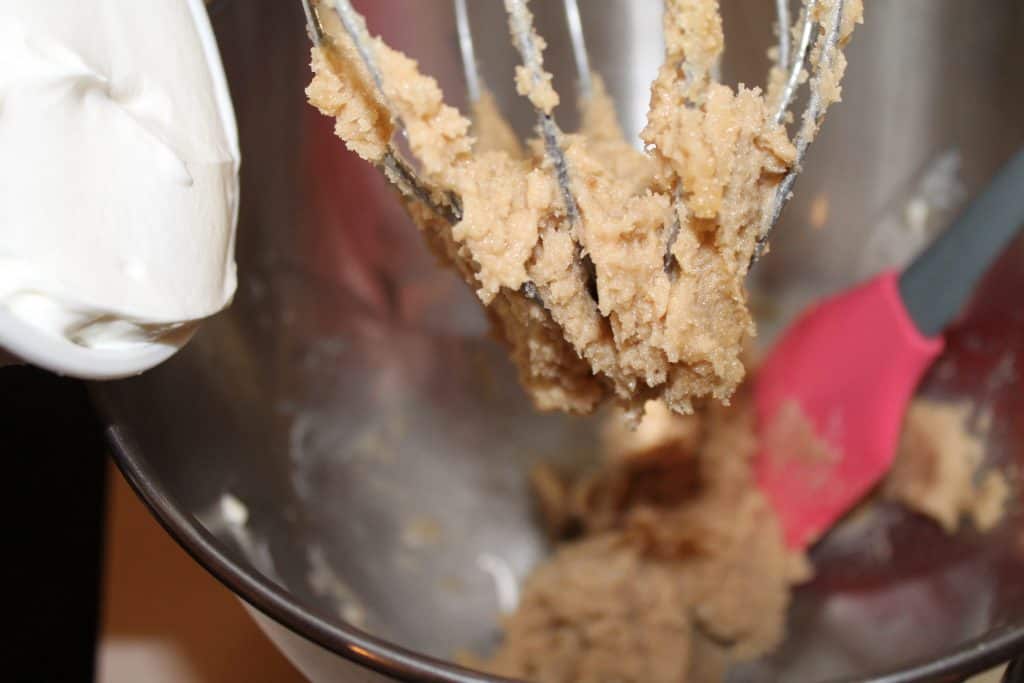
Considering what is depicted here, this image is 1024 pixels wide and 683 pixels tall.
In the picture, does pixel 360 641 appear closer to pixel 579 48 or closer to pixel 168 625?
pixel 168 625

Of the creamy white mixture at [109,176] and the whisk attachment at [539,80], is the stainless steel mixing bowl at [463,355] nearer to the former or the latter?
the creamy white mixture at [109,176]

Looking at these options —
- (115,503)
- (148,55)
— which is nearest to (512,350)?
(148,55)

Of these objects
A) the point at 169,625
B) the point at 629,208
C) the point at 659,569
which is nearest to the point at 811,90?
the point at 629,208

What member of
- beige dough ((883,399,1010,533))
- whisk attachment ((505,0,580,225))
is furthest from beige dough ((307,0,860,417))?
beige dough ((883,399,1010,533))

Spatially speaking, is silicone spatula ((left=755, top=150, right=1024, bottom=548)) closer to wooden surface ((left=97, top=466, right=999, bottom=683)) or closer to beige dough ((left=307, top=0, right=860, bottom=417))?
beige dough ((left=307, top=0, right=860, bottom=417))

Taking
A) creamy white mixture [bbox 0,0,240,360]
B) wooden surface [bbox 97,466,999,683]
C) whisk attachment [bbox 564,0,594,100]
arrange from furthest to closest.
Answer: whisk attachment [bbox 564,0,594,100] < wooden surface [bbox 97,466,999,683] < creamy white mixture [bbox 0,0,240,360]

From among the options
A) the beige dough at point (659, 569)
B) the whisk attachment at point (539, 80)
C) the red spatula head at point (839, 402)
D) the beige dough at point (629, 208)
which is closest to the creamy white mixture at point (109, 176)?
the beige dough at point (629, 208)
